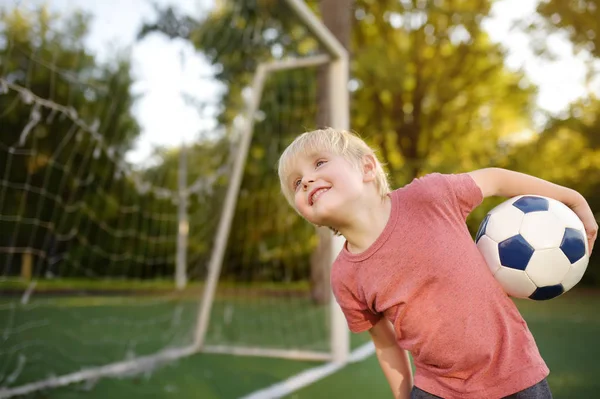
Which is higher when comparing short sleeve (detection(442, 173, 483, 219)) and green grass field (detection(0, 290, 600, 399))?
short sleeve (detection(442, 173, 483, 219))

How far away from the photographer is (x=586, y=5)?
10844 millimetres

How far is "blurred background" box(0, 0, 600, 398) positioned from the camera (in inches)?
133

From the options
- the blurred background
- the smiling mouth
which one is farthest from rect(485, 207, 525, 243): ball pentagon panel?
the blurred background

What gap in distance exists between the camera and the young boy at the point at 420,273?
148 cm

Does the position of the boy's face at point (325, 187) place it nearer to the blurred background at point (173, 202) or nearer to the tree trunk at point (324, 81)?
the blurred background at point (173, 202)

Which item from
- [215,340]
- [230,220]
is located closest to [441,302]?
[230,220]

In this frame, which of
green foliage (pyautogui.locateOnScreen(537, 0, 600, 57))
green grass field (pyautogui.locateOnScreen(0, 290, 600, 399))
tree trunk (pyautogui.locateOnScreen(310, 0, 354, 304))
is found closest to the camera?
green grass field (pyautogui.locateOnScreen(0, 290, 600, 399))

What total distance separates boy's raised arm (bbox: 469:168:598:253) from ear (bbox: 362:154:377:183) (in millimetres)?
284

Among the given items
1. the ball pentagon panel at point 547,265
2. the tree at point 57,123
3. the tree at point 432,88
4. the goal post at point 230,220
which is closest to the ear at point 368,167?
the ball pentagon panel at point 547,265

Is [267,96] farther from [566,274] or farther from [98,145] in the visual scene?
[566,274]

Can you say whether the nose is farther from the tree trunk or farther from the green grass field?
the tree trunk

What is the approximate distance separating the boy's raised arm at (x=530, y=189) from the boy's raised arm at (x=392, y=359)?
47 cm

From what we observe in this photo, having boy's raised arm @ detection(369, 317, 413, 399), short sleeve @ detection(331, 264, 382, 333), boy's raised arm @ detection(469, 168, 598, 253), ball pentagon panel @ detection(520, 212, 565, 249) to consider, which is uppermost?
boy's raised arm @ detection(469, 168, 598, 253)

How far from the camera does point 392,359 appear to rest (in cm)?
170
